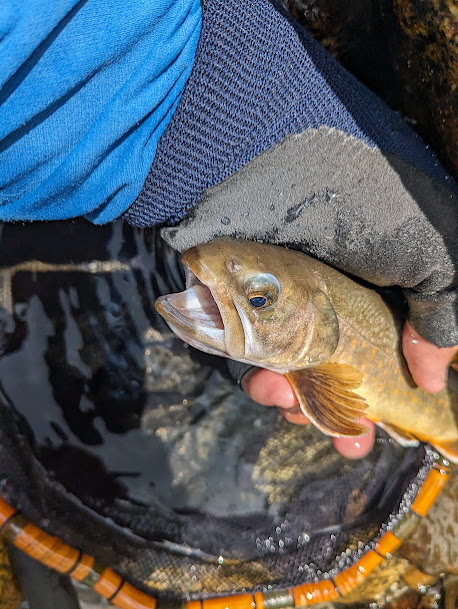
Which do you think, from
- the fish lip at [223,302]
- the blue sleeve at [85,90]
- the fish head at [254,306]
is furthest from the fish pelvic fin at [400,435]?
the blue sleeve at [85,90]

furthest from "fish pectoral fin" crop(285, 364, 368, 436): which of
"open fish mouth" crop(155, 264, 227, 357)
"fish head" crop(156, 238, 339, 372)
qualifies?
"open fish mouth" crop(155, 264, 227, 357)

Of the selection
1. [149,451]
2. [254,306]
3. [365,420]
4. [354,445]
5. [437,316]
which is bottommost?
[354,445]

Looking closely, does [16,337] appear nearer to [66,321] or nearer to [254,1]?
[66,321]

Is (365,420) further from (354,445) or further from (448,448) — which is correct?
(448,448)

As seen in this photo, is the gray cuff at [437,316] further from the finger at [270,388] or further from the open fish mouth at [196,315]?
the open fish mouth at [196,315]

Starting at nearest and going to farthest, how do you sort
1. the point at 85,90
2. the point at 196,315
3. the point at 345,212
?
the point at 85,90 < the point at 345,212 < the point at 196,315

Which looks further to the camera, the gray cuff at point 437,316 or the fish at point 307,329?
the gray cuff at point 437,316

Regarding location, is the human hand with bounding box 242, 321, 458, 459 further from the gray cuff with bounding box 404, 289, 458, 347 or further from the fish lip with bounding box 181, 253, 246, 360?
the fish lip with bounding box 181, 253, 246, 360

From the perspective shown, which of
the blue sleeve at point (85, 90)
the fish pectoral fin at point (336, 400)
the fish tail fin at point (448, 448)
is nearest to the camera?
the blue sleeve at point (85, 90)

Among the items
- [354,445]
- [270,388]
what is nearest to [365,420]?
[354,445]
